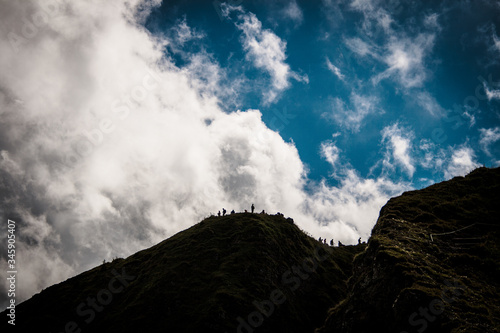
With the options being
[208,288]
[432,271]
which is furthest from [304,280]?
[432,271]

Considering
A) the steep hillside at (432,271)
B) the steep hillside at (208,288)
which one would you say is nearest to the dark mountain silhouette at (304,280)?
the steep hillside at (432,271)

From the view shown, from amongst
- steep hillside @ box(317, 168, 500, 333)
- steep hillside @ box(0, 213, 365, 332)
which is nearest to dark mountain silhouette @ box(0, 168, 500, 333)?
steep hillside @ box(317, 168, 500, 333)

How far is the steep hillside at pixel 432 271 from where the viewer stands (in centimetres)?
1706

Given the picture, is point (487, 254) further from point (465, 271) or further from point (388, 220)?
point (388, 220)

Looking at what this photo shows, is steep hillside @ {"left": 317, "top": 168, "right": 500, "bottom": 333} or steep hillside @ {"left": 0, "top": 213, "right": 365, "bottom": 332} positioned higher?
steep hillside @ {"left": 0, "top": 213, "right": 365, "bottom": 332}

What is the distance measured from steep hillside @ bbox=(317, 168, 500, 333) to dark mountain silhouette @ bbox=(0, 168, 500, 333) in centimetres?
9

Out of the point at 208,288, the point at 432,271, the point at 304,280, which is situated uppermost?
the point at 208,288

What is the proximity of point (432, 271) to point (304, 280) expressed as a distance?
174ft

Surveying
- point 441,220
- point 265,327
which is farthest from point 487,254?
point 265,327

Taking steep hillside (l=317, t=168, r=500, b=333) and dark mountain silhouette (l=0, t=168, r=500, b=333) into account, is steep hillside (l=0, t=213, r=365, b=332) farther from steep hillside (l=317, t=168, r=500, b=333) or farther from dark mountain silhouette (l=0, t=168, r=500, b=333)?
steep hillside (l=317, t=168, r=500, b=333)

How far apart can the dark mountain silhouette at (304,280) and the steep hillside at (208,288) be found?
28cm

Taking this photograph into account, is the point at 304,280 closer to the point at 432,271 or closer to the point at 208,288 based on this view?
the point at 208,288

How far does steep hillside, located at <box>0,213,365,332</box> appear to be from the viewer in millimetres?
51438

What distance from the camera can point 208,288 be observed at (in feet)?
188
